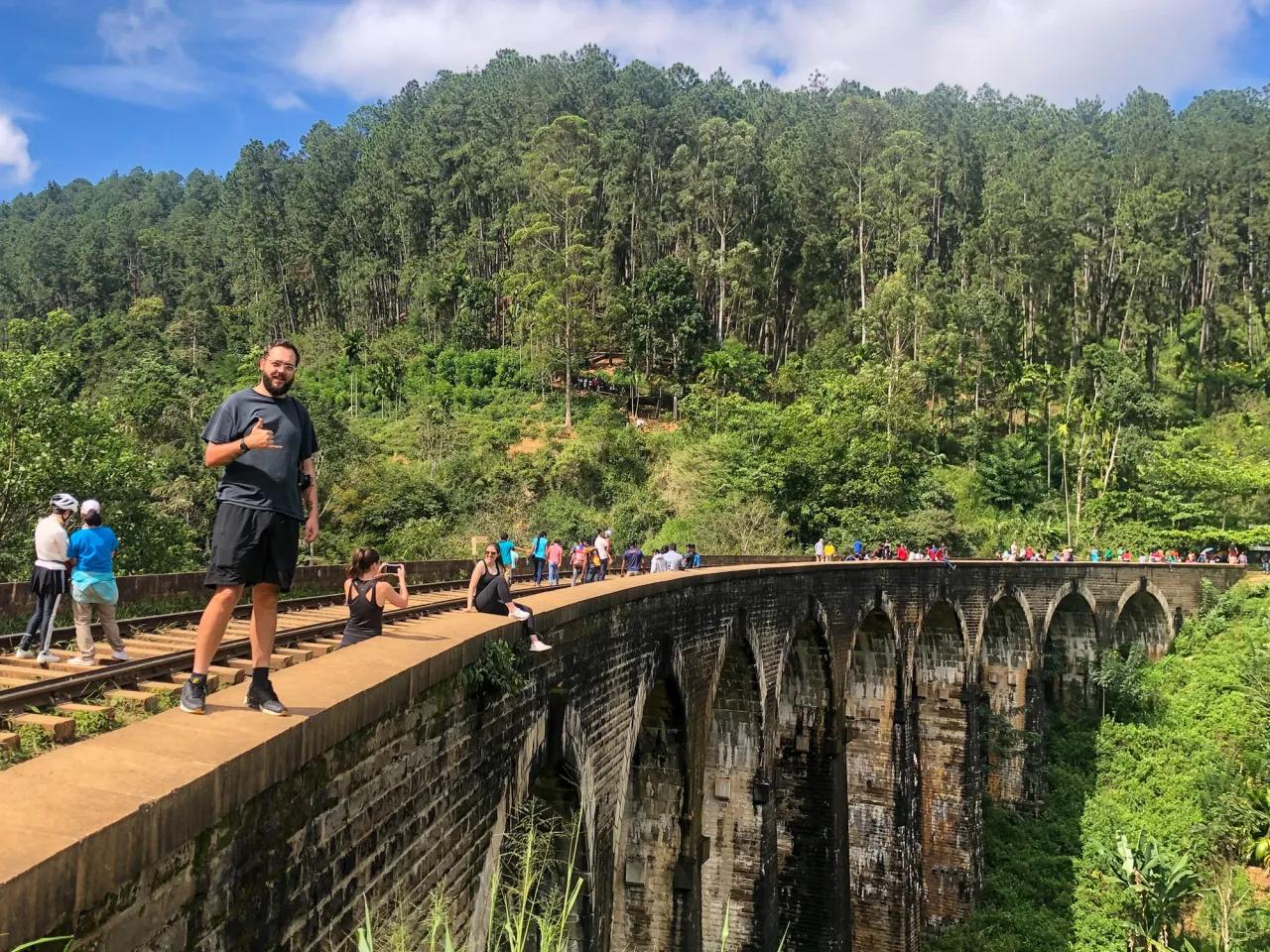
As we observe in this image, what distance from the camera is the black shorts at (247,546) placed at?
327 cm

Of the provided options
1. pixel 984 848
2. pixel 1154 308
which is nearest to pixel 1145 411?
pixel 1154 308

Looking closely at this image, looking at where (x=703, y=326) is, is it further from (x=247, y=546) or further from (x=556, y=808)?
(x=247, y=546)

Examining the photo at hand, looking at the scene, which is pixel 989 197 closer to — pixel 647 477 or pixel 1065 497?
pixel 1065 497

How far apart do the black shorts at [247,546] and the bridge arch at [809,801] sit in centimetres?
1259

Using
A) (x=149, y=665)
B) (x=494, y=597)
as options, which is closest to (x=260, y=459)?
(x=149, y=665)

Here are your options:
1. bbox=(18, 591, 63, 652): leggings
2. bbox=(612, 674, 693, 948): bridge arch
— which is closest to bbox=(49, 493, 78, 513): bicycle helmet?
bbox=(18, 591, 63, 652): leggings

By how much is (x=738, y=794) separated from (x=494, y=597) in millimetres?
7715

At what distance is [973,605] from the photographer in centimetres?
2370

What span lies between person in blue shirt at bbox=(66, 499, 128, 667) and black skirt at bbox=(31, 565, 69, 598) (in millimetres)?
120

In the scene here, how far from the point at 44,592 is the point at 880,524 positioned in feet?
99.6

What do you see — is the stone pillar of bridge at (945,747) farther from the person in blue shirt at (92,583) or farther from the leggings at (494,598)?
the person in blue shirt at (92,583)

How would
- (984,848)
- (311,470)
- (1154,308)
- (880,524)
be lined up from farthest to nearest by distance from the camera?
(1154,308) < (880,524) < (984,848) < (311,470)

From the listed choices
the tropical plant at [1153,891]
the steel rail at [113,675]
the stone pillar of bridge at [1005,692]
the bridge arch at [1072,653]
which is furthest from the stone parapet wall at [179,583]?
the bridge arch at [1072,653]

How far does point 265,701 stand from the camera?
132 inches
